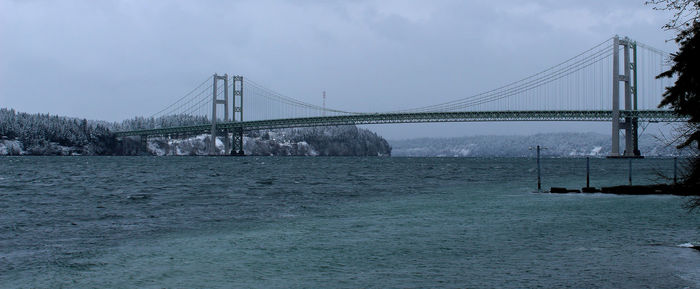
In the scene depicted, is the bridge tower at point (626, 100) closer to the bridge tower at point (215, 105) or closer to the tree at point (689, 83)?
the bridge tower at point (215, 105)

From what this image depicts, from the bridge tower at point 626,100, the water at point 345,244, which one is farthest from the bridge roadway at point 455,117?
the water at point 345,244

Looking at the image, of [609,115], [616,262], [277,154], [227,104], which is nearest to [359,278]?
[616,262]

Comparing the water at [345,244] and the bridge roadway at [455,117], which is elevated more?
the bridge roadway at [455,117]

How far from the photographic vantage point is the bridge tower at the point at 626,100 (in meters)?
82.3

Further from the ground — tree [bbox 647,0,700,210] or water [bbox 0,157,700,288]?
tree [bbox 647,0,700,210]

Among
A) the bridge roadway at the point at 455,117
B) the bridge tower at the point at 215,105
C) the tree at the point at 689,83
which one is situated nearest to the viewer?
the tree at the point at 689,83

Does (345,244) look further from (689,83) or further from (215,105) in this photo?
(215,105)

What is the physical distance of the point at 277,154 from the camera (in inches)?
7254

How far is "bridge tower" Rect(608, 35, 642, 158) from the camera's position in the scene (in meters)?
82.3

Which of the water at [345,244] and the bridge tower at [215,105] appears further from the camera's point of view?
the bridge tower at [215,105]

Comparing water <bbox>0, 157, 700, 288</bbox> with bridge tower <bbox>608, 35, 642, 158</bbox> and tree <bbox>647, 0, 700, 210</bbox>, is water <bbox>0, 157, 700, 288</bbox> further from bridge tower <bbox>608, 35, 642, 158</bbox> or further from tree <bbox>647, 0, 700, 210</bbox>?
bridge tower <bbox>608, 35, 642, 158</bbox>

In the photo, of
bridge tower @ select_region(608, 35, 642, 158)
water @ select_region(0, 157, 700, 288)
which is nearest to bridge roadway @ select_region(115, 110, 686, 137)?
bridge tower @ select_region(608, 35, 642, 158)

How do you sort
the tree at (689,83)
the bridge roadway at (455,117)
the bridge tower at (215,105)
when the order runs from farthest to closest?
the bridge tower at (215,105)
the bridge roadway at (455,117)
the tree at (689,83)

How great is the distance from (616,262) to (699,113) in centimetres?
325
